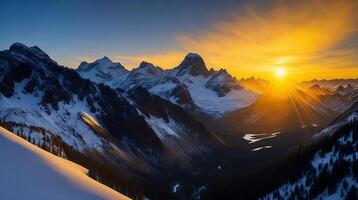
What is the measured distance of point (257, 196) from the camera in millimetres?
181625

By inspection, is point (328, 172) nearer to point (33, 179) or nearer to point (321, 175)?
point (321, 175)

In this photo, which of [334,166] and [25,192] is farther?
[334,166]

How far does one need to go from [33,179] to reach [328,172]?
119m

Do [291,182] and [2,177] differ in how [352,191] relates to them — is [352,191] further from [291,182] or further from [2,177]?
[2,177]

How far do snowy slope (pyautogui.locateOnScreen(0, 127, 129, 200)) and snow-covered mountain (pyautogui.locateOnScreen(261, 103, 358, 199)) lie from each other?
315ft

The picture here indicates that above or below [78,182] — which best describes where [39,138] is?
above

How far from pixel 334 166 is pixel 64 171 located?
368 feet

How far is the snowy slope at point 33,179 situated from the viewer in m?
29.5

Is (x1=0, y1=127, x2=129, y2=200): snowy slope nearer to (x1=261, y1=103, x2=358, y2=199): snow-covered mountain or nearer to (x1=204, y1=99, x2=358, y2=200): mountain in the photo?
(x1=204, y1=99, x2=358, y2=200): mountain

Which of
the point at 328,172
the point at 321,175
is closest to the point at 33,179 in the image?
the point at 321,175

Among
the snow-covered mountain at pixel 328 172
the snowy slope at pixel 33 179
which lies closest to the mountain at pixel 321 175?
the snow-covered mountain at pixel 328 172

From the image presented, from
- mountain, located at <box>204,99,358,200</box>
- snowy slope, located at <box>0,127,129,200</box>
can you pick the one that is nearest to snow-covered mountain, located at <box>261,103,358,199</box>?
mountain, located at <box>204,99,358,200</box>

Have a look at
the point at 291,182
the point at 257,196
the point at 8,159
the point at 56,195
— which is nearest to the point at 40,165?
the point at 8,159

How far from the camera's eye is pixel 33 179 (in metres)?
32.4
